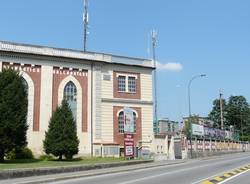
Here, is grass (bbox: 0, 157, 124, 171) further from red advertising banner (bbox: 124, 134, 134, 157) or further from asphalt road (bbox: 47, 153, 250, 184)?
red advertising banner (bbox: 124, 134, 134, 157)

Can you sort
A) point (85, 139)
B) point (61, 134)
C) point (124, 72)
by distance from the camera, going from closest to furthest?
point (61, 134) < point (85, 139) < point (124, 72)

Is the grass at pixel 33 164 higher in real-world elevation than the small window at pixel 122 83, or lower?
lower

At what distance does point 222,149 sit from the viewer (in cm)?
7012

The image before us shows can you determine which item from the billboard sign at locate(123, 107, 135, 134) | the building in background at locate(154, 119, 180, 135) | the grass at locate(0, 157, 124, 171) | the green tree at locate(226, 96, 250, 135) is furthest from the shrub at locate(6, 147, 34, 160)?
the green tree at locate(226, 96, 250, 135)

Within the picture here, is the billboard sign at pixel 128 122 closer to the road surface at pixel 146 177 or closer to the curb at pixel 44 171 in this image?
the curb at pixel 44 171

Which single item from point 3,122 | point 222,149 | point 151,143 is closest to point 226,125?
point 222,149

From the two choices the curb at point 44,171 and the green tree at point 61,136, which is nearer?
the curb at point 44,171

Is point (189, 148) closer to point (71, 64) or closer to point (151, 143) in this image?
point (151, 143)

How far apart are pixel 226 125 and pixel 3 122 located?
343ft

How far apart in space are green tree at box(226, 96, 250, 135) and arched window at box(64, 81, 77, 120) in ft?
293

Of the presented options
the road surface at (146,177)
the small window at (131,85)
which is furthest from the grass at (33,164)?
the small window at (131,85)

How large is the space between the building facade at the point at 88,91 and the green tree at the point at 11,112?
9163 mm

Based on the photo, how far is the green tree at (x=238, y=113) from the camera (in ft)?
427

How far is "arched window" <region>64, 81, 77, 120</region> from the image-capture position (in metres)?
46.9
